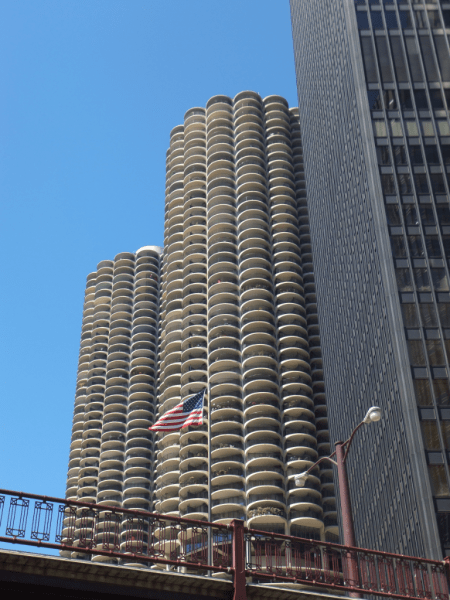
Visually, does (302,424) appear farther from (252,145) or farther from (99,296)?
(99,296)

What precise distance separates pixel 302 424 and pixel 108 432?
44013mm

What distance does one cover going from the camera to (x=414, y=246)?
66.5 m

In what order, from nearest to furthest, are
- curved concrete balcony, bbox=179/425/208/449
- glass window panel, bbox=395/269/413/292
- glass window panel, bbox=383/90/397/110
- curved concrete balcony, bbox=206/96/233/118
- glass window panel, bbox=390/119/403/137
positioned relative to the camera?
glass window panel, bbox=395/269/413/292
glass window panel, bbox=390/119/403/137
glass window panel, bbox=383/90/397/110
curved concrete balcony, bbox=179/425/208/449
curved concrete balcony, bbox=206/96/233/118

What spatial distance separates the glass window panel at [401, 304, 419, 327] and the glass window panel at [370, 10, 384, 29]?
1271 inches

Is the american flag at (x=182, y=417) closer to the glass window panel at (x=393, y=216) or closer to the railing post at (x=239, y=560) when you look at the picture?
the railing post at (x=239, y=560)

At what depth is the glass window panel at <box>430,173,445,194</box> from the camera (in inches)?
2724

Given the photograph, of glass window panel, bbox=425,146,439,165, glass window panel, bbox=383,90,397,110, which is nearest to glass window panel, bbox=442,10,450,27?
glass window panel, bbox=383,90,397,110

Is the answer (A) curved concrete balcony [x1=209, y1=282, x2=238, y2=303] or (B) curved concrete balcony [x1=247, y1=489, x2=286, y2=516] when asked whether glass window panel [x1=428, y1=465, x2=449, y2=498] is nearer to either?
(B) curved concrete balcony [x1=247, y1=489, x2=286, y2=516]

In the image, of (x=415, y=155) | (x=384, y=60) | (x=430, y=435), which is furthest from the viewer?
(x=384, y=60)

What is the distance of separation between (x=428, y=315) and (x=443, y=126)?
66.2 feet

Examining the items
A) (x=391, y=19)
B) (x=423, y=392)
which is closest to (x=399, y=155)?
(x=391, y=19)

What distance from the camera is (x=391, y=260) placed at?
215 ft

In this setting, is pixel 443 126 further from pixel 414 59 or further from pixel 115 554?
pixel 115 554

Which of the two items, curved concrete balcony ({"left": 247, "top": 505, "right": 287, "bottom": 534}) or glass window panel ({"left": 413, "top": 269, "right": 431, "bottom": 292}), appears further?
curved concrete balcony ({"left": 247, "top": 505, "right": 287, "bottom": 534})
